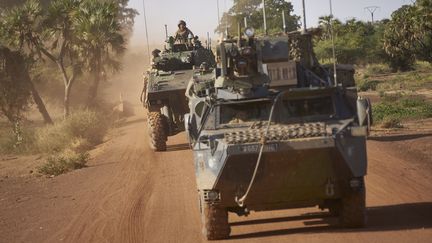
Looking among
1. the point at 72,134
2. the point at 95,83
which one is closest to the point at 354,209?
the point at 72,134

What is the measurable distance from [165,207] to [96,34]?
84.7ft

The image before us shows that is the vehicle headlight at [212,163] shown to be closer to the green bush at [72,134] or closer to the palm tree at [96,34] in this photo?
the green bush at [72,134]

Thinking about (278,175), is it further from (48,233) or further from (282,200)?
(48,233)

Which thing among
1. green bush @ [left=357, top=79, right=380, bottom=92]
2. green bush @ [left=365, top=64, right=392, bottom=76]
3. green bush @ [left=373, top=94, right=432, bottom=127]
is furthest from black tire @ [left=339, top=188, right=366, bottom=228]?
green bush @ [left=365, top=64, right=392, bottom=76]

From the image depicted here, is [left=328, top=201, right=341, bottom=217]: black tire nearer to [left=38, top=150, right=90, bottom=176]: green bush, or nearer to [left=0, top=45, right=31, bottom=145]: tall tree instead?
[left=38, top=150, right=90, bottom=176]: green bush

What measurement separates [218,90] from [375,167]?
17.2ft

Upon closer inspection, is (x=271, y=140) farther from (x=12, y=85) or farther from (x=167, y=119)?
(x=12, y=85)

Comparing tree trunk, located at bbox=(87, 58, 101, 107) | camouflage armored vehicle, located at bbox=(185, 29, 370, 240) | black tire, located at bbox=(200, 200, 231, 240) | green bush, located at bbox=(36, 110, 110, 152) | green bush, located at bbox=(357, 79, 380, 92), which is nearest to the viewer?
camouflage armored vehicle, located at bbox=(185, 29, 370, 240)

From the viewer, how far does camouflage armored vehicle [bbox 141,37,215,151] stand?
64.7ft

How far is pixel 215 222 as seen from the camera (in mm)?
8844

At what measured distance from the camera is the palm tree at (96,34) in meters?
36.0

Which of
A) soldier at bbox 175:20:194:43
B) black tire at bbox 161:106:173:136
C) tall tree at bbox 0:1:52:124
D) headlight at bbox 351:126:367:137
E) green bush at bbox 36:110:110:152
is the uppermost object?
tall tree at bbox 0:1:52:124

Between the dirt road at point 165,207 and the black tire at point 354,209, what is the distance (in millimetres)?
140

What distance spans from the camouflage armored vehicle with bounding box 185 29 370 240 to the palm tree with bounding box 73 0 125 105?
27049 millimetres
